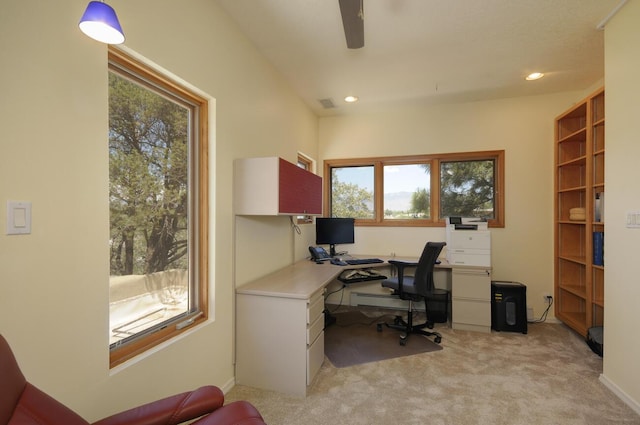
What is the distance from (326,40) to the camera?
2570 mm

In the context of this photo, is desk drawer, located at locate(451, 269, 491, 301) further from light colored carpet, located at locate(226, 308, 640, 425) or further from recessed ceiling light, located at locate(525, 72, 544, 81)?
recessed ceiling light, located at locate(525, 72, 544, 81)

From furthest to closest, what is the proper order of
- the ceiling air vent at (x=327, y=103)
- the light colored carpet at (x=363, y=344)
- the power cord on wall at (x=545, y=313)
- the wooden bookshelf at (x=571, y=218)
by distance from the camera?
the ceiling air vent at (x=327, y=103) → the power cord on wall at (x=545, y=313) → the wooden bookshelf at (x=571, y=218) → the light colored carpet at (x=363, y=344)

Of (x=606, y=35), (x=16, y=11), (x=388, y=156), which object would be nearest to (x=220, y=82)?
(x=16, y=11)

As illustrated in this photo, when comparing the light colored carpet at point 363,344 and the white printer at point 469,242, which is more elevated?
the white printer at point 469,242

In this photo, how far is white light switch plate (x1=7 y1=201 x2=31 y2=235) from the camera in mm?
1044

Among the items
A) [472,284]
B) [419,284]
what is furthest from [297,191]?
[472,284]

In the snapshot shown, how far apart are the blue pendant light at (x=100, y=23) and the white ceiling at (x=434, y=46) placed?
1.35m

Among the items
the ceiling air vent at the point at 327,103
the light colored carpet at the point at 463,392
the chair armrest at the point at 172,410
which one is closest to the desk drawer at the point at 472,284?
the light colored carpet at the point at 463,392

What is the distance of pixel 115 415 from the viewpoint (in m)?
1.09

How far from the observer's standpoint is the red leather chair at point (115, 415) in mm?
869

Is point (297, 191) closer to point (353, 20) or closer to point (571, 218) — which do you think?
point (353, 20)

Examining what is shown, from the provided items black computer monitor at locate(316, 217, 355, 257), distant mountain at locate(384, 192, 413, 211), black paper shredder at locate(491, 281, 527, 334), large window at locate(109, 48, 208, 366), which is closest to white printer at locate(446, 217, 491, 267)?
black paper shredder at locate(491, 281, 527, 334)

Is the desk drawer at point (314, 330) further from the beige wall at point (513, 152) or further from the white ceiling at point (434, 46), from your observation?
the white ceiling at point (434, 46)

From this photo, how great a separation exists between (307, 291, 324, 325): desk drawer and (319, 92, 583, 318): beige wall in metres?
2.08
